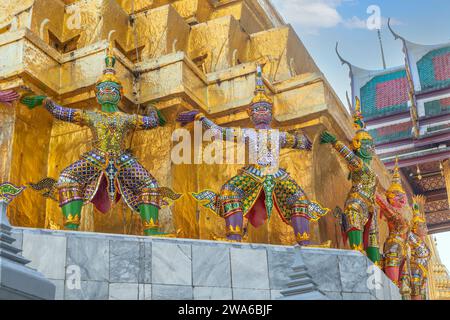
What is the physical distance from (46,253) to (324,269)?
2.78 meters

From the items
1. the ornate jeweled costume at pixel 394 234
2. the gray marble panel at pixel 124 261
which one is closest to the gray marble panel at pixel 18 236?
the gray marble panel at pixel 124 261

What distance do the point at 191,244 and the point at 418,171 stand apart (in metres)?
16.0

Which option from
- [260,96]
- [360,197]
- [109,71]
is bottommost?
[360,197]

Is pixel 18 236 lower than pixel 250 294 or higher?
higher

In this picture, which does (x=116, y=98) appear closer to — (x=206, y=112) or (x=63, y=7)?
(x=206, y=112)

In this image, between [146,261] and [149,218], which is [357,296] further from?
[149,218]

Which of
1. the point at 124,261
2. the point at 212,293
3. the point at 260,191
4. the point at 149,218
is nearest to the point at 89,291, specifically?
the point at 124,261

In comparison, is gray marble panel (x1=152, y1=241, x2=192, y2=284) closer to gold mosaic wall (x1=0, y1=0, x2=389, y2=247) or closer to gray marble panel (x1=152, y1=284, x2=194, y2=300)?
gray marble panel (x1=152, y1=284, x2=194, y2=300)

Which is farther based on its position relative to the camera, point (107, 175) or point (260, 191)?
point (260, 191)

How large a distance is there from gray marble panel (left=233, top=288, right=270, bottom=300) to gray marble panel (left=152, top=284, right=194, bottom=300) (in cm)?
45

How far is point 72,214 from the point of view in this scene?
9516 mm

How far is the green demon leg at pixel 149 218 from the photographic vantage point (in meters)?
9.70
